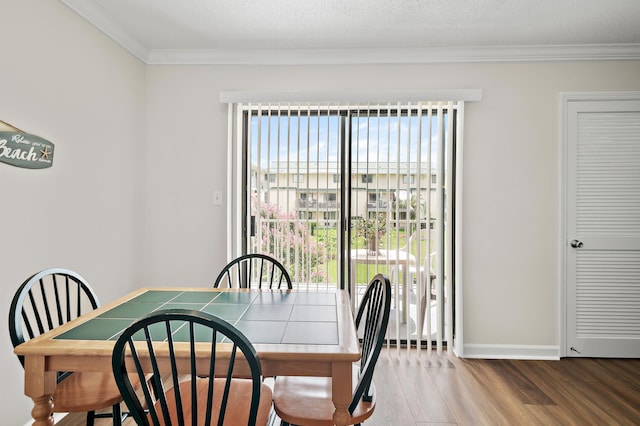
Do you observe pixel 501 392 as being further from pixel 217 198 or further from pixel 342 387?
pixel 217 198

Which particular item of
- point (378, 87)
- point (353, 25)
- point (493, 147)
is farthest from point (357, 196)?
point (353, 25)

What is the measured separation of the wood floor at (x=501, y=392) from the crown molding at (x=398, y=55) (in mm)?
2398

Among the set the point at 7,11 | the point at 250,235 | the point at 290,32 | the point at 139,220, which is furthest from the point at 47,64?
the point at 250,235

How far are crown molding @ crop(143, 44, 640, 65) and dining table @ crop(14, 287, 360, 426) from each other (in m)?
2.10

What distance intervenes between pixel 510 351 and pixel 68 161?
3461mm

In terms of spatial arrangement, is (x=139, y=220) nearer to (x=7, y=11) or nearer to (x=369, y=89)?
(x=7, y=11)

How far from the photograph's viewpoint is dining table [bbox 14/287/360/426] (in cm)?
130

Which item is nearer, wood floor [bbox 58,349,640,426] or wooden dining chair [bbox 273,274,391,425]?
wooden dining chair [bbox 273,274,391,425]

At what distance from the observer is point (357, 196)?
3133 millimetres

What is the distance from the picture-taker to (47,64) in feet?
6.86

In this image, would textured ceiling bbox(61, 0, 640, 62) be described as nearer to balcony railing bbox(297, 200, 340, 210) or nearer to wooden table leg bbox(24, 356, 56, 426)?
balcony railing bbox(297, 200, 340, 210)

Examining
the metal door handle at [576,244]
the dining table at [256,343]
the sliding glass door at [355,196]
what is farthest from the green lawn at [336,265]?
the dining table at [256,343]

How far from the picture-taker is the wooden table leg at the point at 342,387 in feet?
4.30

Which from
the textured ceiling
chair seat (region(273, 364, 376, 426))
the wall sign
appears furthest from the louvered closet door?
the wall sign
